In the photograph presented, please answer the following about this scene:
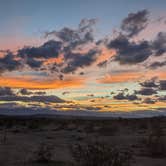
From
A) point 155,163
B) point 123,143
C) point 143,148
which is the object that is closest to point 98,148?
point 155,163

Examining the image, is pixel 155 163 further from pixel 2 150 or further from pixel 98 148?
pixel 2 150

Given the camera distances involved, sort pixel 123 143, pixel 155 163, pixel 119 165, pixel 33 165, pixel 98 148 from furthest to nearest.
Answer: pixel 123 143
pixel 155 163
pixel 33 165
pixel 98 148
pixel 119 165

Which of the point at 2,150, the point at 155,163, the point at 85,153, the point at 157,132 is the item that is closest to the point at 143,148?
the point at 157,132

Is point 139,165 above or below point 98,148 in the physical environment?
below

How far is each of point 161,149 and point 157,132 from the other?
11.3 feet

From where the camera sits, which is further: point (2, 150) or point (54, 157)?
point (2, 150)

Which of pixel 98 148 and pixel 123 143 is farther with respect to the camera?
pixel 123 143

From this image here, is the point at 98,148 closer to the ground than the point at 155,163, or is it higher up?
higher up

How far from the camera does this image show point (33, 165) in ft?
49.2

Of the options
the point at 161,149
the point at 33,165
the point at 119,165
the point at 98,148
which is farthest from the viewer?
the point at 161,149

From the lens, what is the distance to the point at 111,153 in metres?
12.2

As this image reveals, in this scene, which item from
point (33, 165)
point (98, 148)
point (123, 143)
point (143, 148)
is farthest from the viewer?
point (123, 143)

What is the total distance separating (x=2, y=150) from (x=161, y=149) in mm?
8439

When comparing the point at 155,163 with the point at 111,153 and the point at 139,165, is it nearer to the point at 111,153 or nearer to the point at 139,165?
the point at 139,165
